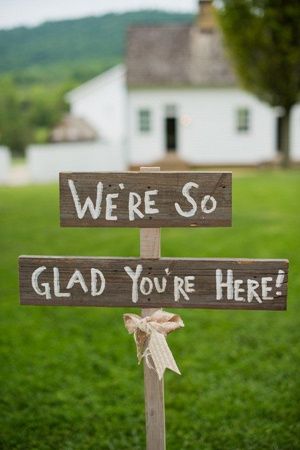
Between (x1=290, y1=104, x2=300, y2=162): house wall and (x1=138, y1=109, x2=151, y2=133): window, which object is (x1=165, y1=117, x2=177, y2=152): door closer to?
(x1=138, y1=109, x2=151, y2=133): window

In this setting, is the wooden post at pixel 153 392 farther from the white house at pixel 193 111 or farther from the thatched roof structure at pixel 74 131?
the thatched roof structure at pixel 74 131

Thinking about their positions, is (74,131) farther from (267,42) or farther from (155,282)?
(155,282)

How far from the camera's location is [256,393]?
14.5 ft

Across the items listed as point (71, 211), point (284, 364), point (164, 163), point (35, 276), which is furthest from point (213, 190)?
point (164, 163)

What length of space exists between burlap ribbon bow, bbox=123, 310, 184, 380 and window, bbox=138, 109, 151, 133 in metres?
21.3

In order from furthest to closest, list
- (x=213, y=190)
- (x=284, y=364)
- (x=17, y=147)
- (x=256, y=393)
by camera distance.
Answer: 1. (x=17, y=147)
2. (x=284, y=364)
3. (x=256, y=393)
4. (x=213, y=190)

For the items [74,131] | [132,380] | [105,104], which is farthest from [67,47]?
[132,380]

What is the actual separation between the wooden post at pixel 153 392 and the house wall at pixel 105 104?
2506 centimetres

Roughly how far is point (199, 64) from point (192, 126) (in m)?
2.35

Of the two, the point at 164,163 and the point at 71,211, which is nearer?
the point at 71,211

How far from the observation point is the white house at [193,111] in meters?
23.5

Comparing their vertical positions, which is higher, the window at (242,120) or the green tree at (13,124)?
the green tree at (13,124)

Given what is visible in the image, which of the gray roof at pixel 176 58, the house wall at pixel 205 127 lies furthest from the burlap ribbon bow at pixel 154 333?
the gray roof at pixel 176 58

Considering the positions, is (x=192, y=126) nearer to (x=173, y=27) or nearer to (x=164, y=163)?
(x=164, y=163)
